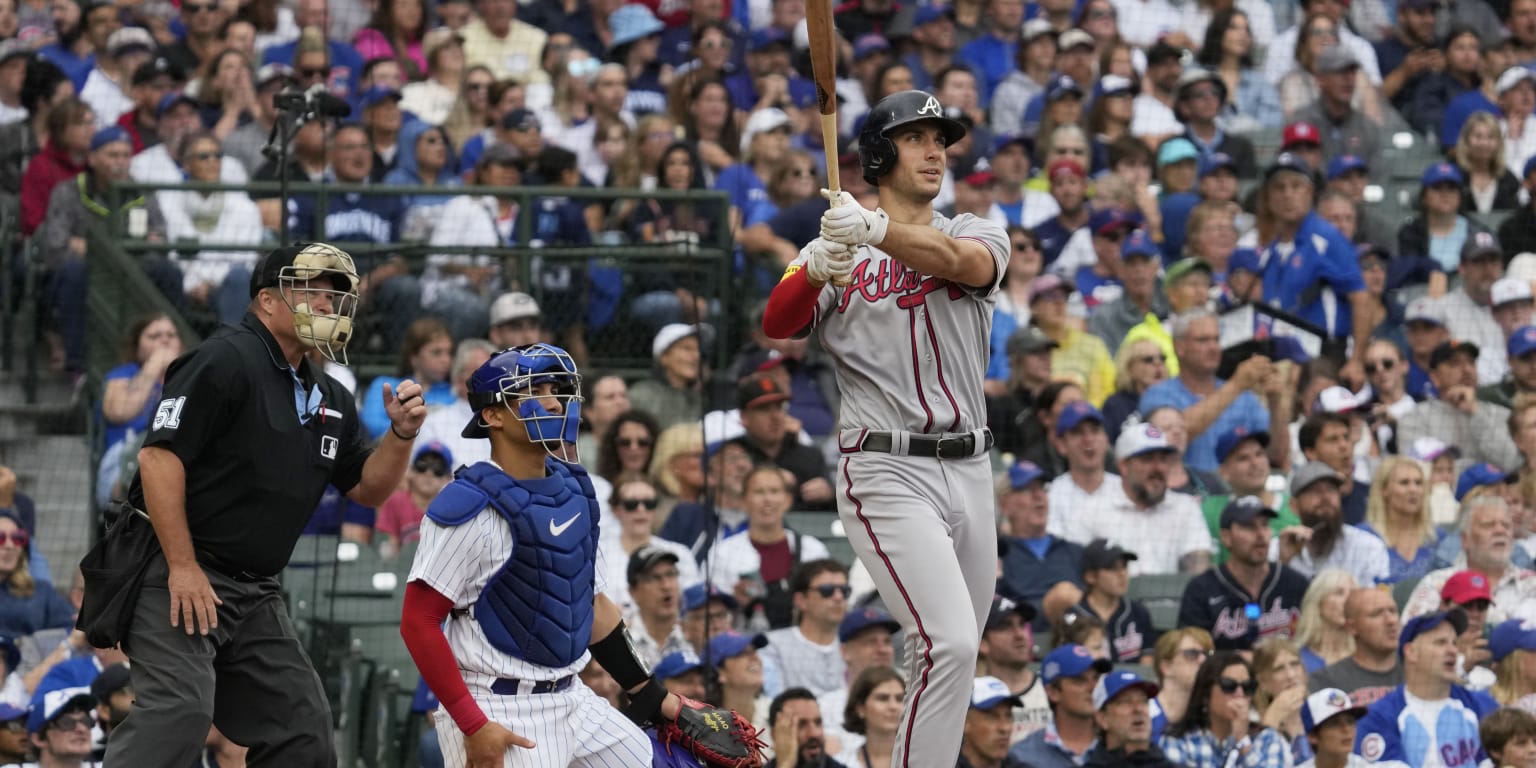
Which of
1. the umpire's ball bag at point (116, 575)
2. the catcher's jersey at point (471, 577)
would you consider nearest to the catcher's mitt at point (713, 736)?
the catcher's jersey at point (471, 577)

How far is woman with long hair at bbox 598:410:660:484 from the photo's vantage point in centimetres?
895

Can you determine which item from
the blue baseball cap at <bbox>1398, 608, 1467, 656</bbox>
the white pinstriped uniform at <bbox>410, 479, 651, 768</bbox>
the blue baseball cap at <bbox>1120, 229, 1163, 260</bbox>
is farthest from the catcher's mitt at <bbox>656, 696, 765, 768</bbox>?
the blue baseball cap at <bbox>1120, 229, 1163, 260</bbox>

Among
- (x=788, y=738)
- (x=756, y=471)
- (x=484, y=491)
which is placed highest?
(x=484, y=491)

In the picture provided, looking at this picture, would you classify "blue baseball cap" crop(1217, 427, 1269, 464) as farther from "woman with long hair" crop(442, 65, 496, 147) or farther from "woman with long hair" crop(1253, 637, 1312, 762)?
"woman with long hair" crop(442, 65, 496, 147)

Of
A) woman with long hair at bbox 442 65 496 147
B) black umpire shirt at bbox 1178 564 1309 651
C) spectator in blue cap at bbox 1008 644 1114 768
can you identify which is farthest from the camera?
woman with long hair at bbox 442 65 496 147

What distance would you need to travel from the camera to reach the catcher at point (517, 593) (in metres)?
4.88

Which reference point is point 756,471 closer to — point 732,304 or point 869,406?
point 732,304

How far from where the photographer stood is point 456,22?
12.0m

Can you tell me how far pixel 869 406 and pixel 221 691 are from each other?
171 cm

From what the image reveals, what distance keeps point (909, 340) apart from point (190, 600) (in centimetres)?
179

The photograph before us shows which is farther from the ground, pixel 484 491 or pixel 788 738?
pixel 484 491

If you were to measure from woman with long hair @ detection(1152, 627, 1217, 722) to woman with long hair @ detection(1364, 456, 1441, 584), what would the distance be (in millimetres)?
1491

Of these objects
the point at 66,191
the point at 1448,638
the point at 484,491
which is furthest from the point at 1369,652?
the point at 66,191

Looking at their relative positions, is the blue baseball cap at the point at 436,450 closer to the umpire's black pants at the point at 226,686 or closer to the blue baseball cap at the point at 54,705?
the blue baseball cap at the point at 54,705
